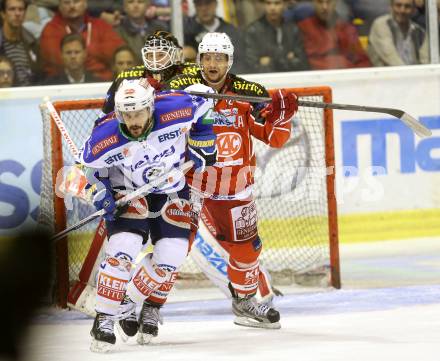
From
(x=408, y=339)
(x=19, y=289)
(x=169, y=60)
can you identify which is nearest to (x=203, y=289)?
(x=19, y=289)

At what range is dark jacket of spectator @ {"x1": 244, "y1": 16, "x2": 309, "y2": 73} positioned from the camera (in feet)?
24.7

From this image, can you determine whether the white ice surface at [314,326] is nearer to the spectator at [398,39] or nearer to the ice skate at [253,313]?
the ice skate at [253,313]

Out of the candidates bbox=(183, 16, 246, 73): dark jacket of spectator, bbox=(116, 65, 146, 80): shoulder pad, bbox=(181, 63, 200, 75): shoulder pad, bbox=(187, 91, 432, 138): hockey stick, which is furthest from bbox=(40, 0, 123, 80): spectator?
bbox=(187, 91, 432, 138): hockey stick

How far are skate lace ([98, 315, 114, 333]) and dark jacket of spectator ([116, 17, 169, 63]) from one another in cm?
266

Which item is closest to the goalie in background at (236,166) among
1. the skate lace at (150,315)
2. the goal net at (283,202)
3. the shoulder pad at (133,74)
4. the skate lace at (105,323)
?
the shoulder pad at (133,74)

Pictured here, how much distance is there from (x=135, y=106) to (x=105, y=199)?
16.9 inches

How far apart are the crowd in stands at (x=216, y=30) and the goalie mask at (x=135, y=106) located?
7.73ft

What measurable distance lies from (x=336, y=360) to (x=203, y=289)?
7.26ft

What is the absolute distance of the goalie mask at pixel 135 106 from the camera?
491 cm

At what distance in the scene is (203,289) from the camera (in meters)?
6.75

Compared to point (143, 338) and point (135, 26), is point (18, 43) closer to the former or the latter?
point (135, 26)

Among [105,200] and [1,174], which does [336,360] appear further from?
[1,174]

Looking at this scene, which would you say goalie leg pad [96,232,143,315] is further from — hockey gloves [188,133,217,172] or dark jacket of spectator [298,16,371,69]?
dark jacket of spectator [298,16,371,69]

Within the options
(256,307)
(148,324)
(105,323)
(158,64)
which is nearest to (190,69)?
(158,64)
